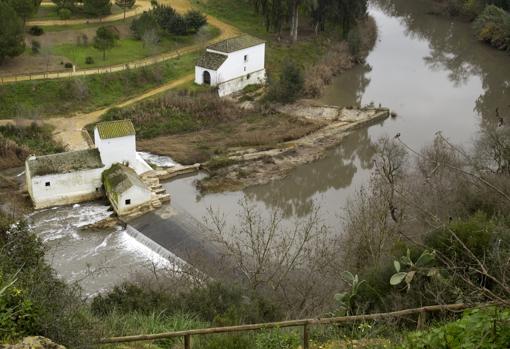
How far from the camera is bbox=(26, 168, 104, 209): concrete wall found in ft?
77.5

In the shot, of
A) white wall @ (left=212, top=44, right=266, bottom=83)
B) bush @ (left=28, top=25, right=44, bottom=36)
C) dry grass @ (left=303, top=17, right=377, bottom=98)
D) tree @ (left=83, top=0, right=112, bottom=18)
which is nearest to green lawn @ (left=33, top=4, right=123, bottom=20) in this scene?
tree @ (left=83, top=0, right=112, bottom=18)

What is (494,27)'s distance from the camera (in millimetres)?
44062

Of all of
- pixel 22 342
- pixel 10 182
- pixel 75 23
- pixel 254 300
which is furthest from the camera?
pixel 75 23

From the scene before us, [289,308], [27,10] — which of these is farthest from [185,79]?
[289,308]

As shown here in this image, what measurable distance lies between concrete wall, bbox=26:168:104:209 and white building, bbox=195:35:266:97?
11.9m

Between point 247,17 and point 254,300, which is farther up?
point 254,300

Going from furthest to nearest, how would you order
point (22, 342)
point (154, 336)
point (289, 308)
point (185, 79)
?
point (185, 79), point (289, 308), point (154, 336), point (22, 342)

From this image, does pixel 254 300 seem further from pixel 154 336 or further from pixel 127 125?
pixel 127 125

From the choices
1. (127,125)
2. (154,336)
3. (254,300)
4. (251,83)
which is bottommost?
(251,83)

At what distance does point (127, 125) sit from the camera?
82.1 ft

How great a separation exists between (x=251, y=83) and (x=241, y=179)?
38.2 feet

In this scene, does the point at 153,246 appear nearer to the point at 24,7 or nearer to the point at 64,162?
the point at 64,162

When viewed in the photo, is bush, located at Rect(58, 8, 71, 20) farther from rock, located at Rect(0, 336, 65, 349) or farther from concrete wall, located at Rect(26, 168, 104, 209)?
rock, located at Rect(0, 336, 65, 349)

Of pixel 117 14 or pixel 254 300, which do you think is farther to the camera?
pixel 117 14
